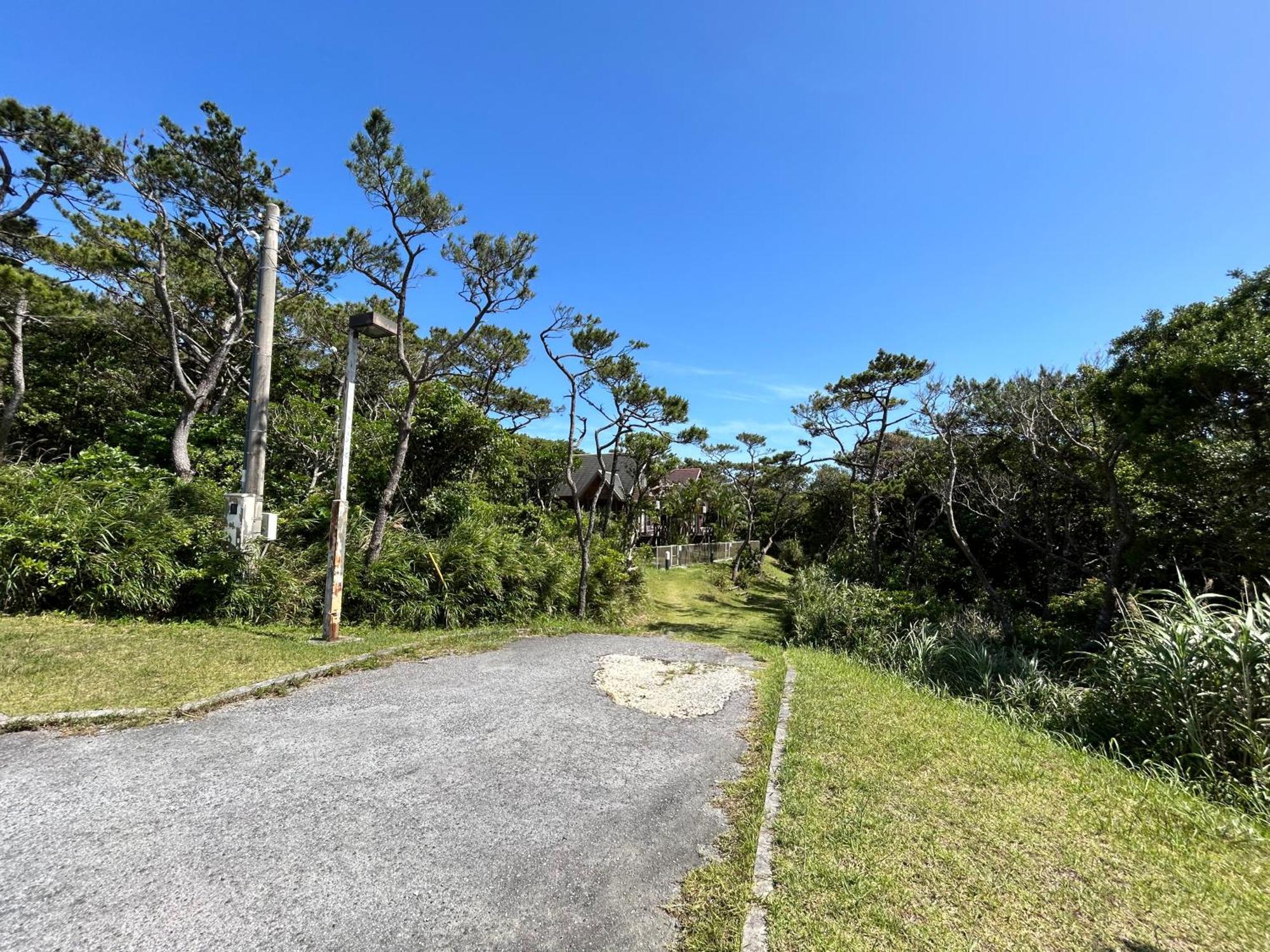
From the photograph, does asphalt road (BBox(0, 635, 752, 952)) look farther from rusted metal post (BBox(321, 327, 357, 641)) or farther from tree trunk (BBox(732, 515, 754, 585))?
tree trunk (BBox(732, 515, 754, 585))

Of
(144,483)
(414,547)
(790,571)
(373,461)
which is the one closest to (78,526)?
(144,483)

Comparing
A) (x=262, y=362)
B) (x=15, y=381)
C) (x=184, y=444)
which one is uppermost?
(x=15, y=381)

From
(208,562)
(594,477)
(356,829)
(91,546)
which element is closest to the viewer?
(356,829)

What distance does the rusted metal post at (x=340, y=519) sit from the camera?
19.0 feet

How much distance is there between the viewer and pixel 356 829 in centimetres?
246

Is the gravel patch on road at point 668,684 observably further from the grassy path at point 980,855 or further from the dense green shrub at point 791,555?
the dense green shrub at point 791,555

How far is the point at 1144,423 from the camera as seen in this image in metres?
6.43

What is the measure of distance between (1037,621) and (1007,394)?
13.7ft

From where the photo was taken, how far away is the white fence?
21234mm

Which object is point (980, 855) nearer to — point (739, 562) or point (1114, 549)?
point (1114, 549)

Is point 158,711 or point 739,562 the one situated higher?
point 158,711

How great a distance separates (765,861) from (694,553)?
858 inches

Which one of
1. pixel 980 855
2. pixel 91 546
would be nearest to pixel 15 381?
pixel 91 546

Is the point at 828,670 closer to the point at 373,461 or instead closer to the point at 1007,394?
the point at 1007,394
